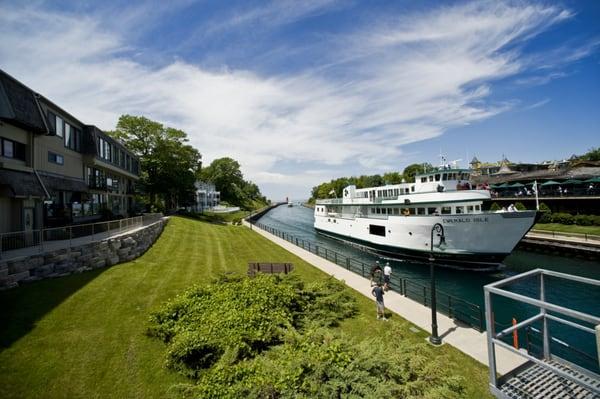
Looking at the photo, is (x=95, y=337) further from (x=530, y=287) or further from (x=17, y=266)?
(x=530, y=287)

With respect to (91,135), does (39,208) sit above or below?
below

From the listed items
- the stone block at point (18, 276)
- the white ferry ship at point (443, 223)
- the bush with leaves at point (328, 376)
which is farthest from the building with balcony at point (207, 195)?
the bush with leaves at point (328, 376)

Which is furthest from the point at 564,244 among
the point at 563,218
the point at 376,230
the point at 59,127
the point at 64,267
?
the point at 59,127

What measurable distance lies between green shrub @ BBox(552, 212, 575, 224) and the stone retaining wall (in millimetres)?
52201

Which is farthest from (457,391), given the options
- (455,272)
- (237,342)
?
(455,272)

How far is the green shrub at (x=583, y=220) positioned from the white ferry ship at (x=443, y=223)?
21.7 m

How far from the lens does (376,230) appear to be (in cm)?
3359

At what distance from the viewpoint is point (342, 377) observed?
6.48 m

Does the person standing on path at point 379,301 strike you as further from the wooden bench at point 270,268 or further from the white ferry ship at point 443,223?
the white ferry ship at point 443,223

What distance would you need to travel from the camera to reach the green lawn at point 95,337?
687 centimetres

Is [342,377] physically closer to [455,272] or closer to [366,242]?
[455,272]

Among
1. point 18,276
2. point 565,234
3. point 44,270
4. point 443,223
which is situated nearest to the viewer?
point 18,276

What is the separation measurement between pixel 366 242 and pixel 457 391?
2891cm

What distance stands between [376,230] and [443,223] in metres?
8.87
